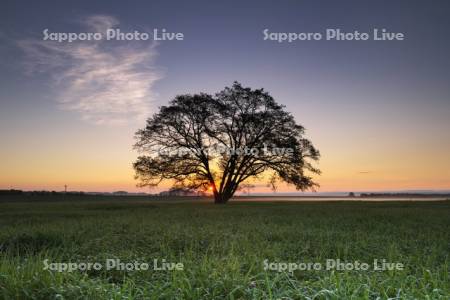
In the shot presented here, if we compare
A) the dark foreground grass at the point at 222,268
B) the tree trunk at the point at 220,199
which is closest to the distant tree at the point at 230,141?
the tree trunk at the point at 220,199

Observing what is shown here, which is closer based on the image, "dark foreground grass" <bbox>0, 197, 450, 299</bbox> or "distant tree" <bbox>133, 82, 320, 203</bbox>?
"dark foreground grass" <bbox>0, 197, 450, 299</bbox>

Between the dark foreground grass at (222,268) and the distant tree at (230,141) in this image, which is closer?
the dark foreground grass at (222,268)

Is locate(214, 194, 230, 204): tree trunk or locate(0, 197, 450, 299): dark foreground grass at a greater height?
locate(0, 197, 450, 299): dark foreground grass

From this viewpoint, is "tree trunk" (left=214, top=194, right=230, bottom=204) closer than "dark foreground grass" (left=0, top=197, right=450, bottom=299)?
No

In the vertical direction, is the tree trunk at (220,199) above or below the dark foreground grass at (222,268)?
below

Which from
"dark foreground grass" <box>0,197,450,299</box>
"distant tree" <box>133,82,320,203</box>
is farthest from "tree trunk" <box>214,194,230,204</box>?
"dark foreground grass" <box>0,197,450,299</box>

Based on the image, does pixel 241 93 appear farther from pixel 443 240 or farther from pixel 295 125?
pixel 443 240

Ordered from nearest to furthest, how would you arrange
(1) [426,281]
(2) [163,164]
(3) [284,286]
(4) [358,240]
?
(3) [284,286] → (1) [426,281] → (4) [358,240] → (2) [163,164]

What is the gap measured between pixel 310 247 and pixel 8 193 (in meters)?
79.8

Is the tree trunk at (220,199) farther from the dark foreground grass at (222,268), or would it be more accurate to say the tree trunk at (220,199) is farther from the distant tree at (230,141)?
the dark foreground grass at (222,268)

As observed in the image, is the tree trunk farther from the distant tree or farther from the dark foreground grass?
the dark foreground grass

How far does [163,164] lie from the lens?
35.9m

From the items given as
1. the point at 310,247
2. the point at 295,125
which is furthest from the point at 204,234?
the point at 295,125

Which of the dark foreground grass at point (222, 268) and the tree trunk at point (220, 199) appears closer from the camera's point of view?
the dark foreground grass at point (222, 268)
